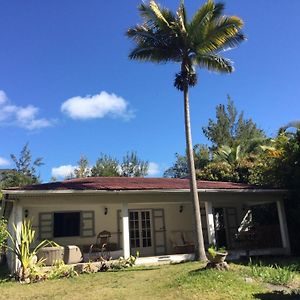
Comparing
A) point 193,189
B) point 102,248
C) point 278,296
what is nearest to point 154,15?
point 193,189

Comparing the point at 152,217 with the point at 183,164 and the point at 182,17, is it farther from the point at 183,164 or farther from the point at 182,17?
the point at 183,164

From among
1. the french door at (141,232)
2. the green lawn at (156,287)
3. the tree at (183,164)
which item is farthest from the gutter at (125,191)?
the tree at (183,164)

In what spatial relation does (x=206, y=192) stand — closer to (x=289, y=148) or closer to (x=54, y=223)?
(x=289, y=148)

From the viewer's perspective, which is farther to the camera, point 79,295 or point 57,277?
point 57,277

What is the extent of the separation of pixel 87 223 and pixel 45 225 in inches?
69.8

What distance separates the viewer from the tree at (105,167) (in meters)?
43.2

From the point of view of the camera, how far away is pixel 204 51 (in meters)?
15.1

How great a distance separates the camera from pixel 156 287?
10125 mm

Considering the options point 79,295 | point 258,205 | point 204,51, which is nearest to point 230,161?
point 258,205

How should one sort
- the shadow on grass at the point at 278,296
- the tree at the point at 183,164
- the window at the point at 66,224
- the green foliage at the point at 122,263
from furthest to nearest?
the tree at the point at 183,164 < the window at the point at 66,224 < the green foliage at the point at 122,263 < the shadow on grass at the point at 278,296

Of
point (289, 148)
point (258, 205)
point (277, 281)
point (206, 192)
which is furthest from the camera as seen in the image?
point (258, 205)

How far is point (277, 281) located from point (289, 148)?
880 centimetres

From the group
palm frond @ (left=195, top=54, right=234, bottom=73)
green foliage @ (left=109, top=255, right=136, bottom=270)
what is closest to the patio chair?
green foliage @ (left=109, top=255, right=136, bottom=270)

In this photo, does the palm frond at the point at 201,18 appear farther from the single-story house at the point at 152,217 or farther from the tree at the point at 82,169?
the tree at the point at 82,169
